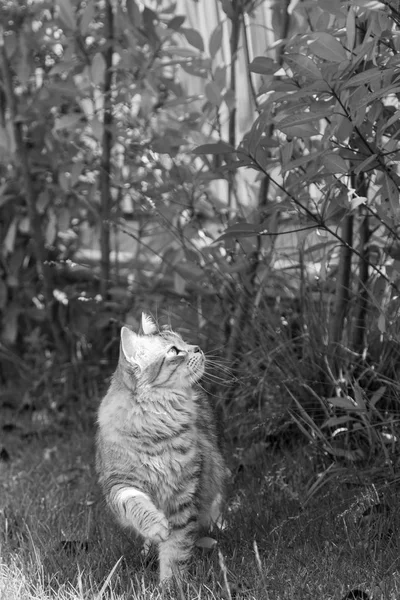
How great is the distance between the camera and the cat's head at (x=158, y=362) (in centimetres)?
271

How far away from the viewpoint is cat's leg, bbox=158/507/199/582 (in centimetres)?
241

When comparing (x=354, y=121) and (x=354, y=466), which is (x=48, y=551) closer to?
(x=354, y=466)

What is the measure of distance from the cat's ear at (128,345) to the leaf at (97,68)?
147cm

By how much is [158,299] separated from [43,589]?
200 cm

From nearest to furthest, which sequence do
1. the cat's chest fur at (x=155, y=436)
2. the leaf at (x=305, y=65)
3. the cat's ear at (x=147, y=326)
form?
1. the leaf at (x=305, y=65)
2. the cat's chest fur at (x=155, y=436)
3. the cat's ear at (x=147, y=326)

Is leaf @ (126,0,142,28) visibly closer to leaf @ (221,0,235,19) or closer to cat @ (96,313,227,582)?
leaf @ (221,0,235,19)

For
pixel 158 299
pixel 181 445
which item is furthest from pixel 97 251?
pixel 181 445

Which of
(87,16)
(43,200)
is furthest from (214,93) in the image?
(43,200)

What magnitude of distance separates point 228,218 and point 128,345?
4.02 feet

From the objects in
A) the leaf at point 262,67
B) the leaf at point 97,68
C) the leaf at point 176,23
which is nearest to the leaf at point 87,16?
the leaf at point 97,68

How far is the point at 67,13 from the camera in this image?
3643mm

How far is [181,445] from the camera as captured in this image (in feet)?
8.72

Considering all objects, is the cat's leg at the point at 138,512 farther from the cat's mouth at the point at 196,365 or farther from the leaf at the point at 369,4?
the leaf at the point at 369,4

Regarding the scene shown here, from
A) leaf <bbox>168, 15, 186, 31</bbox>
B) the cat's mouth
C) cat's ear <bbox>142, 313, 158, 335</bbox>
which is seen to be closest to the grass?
the cat's mouth
